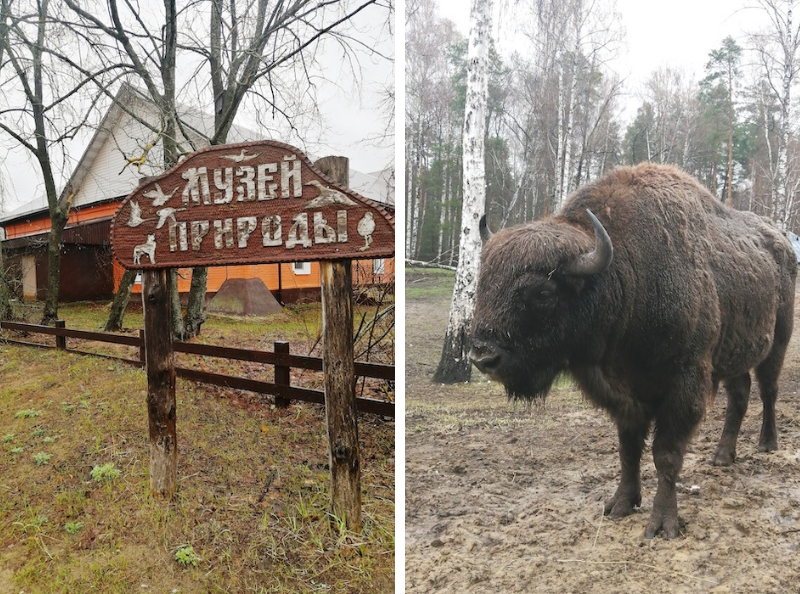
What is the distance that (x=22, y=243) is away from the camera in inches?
96.3

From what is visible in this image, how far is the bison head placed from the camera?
1400 mm

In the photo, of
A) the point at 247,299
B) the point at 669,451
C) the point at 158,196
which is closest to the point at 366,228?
the point at 158,196

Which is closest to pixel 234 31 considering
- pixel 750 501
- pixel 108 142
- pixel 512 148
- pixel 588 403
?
pixel 108 142

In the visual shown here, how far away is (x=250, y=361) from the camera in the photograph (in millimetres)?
2211

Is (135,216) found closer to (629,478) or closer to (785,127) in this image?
(629,478)

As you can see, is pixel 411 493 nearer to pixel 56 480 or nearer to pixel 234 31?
pixel 56 480

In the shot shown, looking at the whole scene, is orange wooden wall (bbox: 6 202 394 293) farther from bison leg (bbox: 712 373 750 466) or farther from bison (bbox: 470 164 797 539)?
bison leg (bbox: 712 373 750 466)

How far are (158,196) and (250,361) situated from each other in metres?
0.79

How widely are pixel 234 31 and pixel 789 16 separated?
193 cm

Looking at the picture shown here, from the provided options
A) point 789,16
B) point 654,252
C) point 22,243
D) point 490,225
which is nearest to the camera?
point 789,16

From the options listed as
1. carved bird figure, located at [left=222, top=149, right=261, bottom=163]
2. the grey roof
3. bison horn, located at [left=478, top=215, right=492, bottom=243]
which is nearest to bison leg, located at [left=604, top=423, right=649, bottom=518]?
bison horn, located at [left=478, top=215, right=492, bottom=243]

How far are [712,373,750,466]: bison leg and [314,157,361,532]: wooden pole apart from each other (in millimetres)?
1055

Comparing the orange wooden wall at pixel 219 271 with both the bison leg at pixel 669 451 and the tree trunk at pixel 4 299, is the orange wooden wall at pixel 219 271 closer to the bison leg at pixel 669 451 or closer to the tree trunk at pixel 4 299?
the tree trunk at pixel 4 299

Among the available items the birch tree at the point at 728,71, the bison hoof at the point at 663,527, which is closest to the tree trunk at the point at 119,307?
the bison hoof at the point at 663,527
